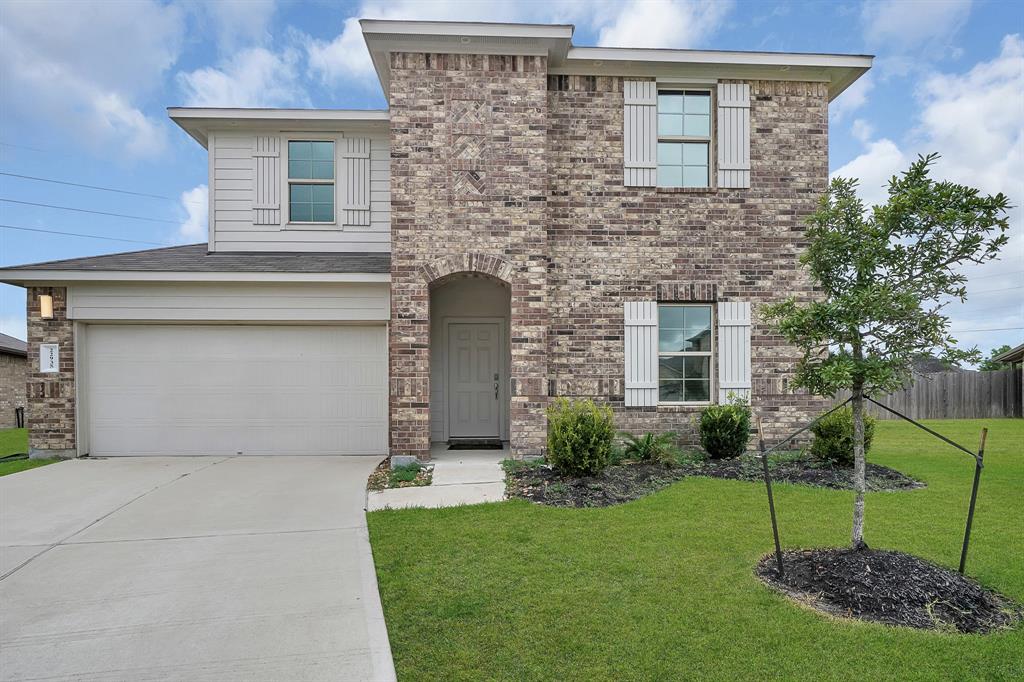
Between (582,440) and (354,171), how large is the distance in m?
6.28

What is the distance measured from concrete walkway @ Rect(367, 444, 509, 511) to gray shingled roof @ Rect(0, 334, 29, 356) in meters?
12.7

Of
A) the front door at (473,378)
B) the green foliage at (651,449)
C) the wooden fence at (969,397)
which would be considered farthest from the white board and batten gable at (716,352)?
the wooden fence at (969,397)

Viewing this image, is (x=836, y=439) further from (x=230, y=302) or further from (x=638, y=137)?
(x=230, y=302)

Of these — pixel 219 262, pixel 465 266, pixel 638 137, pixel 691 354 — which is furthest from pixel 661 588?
pixel 219 262

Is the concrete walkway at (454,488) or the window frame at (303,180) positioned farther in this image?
the window frame at (303,180)

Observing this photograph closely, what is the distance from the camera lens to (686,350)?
8.60 metres

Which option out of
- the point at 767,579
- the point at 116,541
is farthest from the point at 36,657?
the point at 767,579

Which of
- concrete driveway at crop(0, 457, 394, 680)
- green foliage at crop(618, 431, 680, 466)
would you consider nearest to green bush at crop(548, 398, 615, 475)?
green foliage at crop(618, 431, 680, 466)

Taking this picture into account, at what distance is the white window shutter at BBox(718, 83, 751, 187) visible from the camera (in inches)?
333

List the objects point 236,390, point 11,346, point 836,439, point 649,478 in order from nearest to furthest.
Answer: point 649,478 < point 836,439 < point 236,390 < point 11,346

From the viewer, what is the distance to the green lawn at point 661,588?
9.30 ft

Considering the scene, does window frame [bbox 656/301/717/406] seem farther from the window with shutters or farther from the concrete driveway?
the concrete driveway

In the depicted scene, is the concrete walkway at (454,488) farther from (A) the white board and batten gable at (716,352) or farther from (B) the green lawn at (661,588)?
(A) the white board and batten gable at (716,352)

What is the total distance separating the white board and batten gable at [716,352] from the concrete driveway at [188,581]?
14.0 ft
